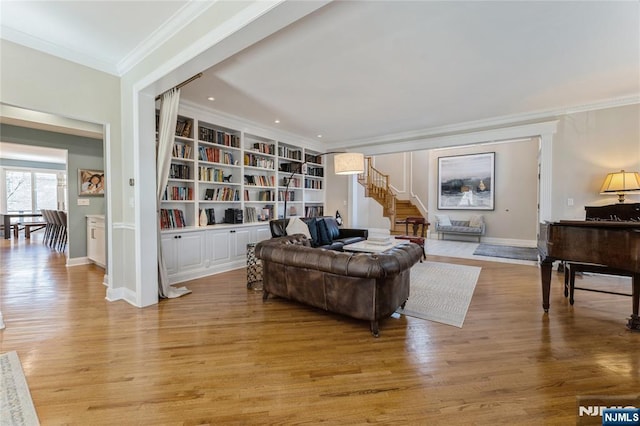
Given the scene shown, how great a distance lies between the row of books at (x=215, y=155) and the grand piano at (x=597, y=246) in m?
4.73

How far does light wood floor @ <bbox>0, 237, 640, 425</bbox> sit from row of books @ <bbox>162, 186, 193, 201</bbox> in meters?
1.66

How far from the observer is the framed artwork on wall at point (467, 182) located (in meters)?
8.12

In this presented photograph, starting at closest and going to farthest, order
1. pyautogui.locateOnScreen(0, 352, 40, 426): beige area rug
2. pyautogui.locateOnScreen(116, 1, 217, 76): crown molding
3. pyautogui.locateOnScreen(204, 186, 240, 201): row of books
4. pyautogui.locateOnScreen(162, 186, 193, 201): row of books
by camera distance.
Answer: pyautogui.locateOnScreen(0, 352, 40, 426): beige area rug, pyautogui.locateOnScreen(116, 1, 217, 76): crown molding, pyautogui.locateOnScreen(162, 186, 193, 201): row of books, pyautogui.locateOnScreen(204, 186, 240, 201): row of books

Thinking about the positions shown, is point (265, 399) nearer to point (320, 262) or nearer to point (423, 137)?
point (320, 262)

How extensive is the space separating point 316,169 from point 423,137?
8.82 ft

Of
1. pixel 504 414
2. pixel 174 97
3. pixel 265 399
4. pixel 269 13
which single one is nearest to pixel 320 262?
pixel 265 399

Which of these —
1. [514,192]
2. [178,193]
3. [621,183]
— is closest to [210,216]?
[178,193]

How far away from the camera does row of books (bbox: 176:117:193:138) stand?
430 centimetres

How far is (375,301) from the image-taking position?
8.08 ft

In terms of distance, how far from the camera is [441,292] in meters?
3.59

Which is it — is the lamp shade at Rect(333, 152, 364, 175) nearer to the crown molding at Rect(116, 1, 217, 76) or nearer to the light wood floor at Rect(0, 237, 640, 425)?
the light wood floor at Rect(0, 237, 640, 425)

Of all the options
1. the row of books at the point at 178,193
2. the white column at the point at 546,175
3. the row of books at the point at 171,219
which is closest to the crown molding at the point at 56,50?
the row of books at the point at 178,193

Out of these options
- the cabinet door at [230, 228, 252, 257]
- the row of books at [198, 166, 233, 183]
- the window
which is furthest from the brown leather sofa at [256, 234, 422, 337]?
the window

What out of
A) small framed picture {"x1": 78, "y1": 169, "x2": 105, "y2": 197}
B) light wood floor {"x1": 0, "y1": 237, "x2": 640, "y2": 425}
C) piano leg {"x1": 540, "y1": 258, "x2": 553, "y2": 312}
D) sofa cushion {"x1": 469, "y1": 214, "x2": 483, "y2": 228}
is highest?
small framed picture {"x1": 78, "y1": 169, "x2": 105, "y2": 197}
